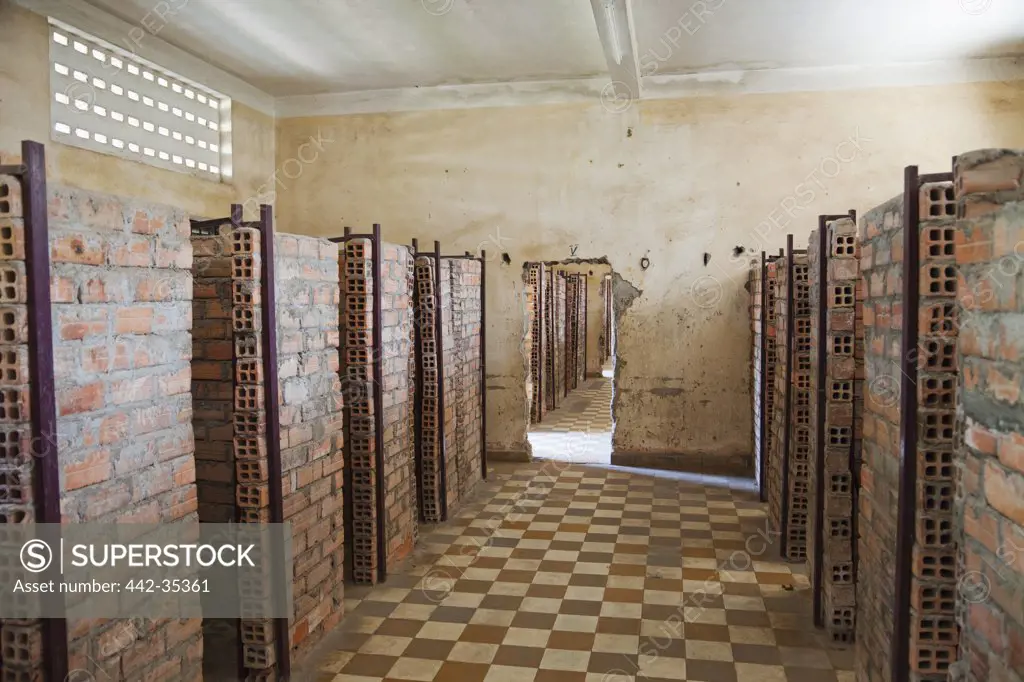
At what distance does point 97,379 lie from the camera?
2.60 metres

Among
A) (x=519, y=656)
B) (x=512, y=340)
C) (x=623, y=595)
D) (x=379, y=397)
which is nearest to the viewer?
(x=519, y=656)

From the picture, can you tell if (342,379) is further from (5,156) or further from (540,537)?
(5,156)

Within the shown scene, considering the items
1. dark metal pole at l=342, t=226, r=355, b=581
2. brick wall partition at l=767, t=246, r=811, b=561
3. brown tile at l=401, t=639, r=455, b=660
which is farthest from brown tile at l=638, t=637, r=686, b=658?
Answer: dark metal pole at l=342, t=226, r=355, b=581

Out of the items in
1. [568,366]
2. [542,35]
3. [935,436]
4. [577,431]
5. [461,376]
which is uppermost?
[542,35]

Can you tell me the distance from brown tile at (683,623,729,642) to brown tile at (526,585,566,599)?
846mm

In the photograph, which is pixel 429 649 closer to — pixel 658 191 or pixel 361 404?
pixel 361 404

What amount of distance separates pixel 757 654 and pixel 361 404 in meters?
2.79

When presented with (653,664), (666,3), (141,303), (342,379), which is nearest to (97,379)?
(141,303)

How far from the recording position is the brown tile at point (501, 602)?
452 centimetres

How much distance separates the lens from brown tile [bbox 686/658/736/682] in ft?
12.0

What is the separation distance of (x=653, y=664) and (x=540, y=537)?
210cm

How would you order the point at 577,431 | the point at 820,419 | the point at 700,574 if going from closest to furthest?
the point at 820,419 → the point at 700,574 → the point at 577,431

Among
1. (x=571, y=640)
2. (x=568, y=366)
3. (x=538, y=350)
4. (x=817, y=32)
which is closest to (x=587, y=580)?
(x=571, y=640)

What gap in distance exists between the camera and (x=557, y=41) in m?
7.13
